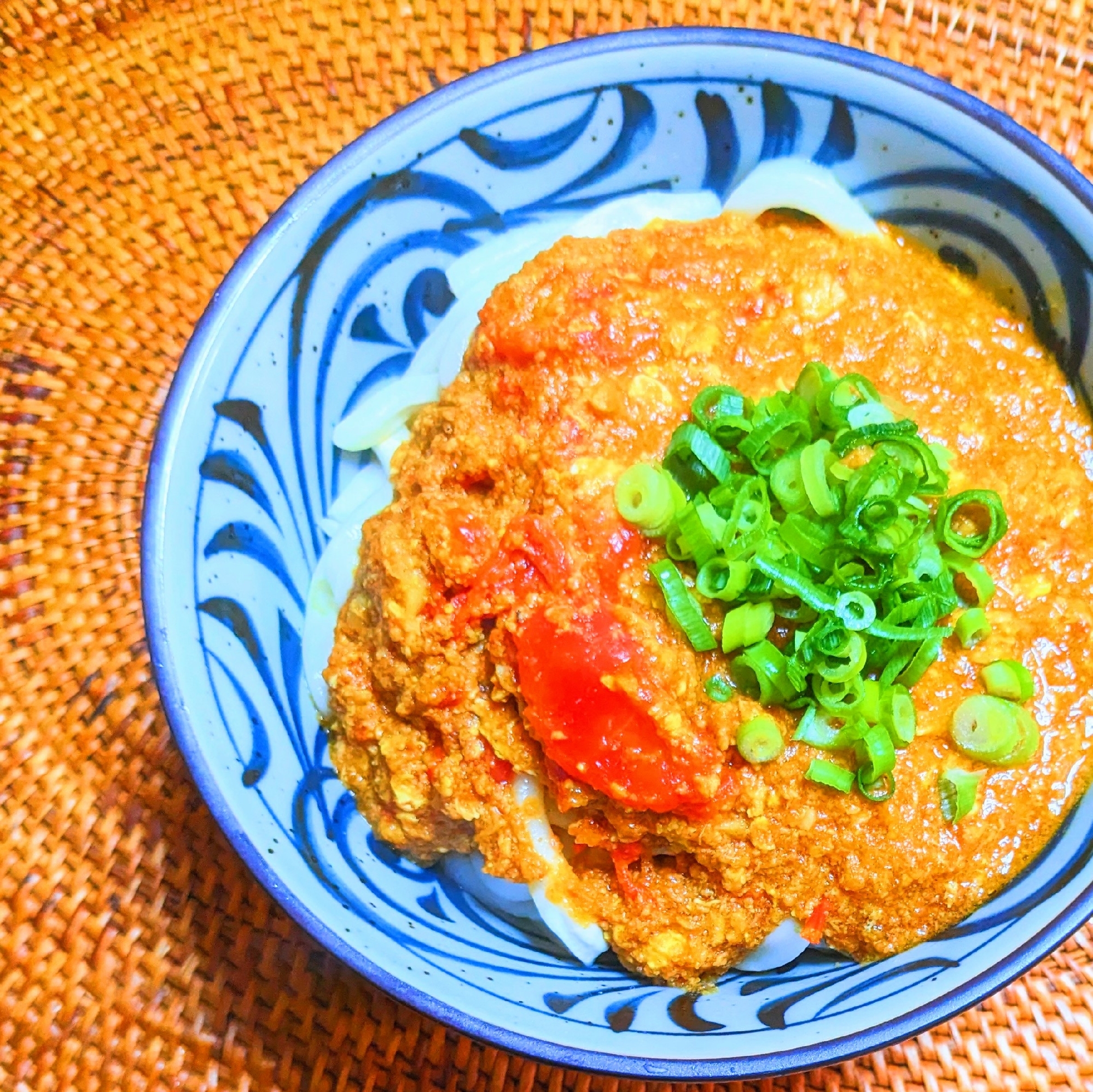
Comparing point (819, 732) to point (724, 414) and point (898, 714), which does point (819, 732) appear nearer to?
point (898, 714)

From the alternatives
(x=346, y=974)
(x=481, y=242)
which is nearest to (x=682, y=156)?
(x=481, y=242)

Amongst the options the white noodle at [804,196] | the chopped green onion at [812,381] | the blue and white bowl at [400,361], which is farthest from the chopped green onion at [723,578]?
the white noodle at [804,196]

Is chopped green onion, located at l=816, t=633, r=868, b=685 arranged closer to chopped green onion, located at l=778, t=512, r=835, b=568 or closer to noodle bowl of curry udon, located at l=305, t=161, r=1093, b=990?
noodle bowl of curry udon, located at l=305, t=161, r=1093, b=990

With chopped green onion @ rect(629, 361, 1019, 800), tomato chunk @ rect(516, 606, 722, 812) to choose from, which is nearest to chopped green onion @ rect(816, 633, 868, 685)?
chopped green onion @ rect(629, 361, 1019, 800)

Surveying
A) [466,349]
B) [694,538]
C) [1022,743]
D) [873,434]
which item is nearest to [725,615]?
[694,538]

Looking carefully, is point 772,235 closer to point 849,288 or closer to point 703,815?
point 849,288

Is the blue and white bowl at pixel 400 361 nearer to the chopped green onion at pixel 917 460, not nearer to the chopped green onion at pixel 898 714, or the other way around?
the chopped green onion at pixel 898 714
